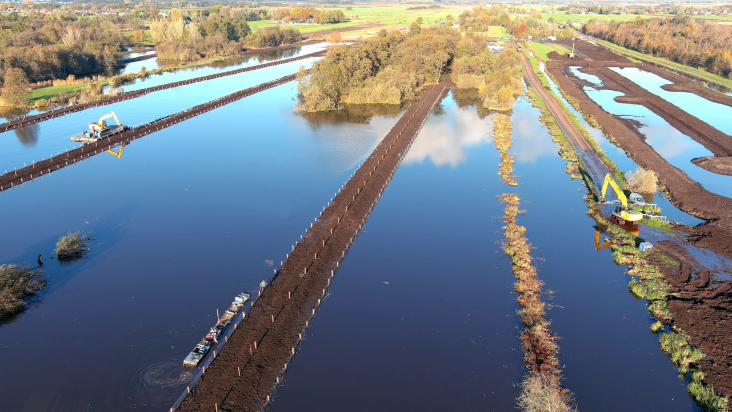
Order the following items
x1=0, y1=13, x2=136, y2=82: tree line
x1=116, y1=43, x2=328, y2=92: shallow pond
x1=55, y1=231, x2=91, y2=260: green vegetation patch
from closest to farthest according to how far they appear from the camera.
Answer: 1. x1=55, y1=231, x2=91, y2=260: green vegetation patch
2. x1=0, y1=13, x2=136, y2=82: tree line
3. x1=116, y1=43, x2=328, y2=92: shallow pond

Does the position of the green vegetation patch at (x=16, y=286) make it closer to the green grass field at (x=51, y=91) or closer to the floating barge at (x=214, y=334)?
the floating barge at (x=214, y=334)

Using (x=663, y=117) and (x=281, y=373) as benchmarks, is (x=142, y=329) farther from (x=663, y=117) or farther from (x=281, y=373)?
(x=663, y=117)

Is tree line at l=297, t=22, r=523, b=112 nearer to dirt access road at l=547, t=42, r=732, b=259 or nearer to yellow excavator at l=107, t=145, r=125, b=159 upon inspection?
dirt access road at l=547, t=42, r=732, b=259

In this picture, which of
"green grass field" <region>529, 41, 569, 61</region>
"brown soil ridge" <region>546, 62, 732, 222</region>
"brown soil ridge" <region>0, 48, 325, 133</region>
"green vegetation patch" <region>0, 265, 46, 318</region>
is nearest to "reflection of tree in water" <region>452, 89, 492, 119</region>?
"brown soil ridge" <region>546, 62, 732, 222</region>

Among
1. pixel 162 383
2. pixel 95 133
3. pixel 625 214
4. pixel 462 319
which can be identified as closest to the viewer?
pixel 162 383

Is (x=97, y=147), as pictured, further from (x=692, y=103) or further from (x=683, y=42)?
(x=683, y=42)

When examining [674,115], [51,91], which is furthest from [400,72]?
[51,91]

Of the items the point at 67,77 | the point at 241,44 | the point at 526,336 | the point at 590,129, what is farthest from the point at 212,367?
the point at 241,44
